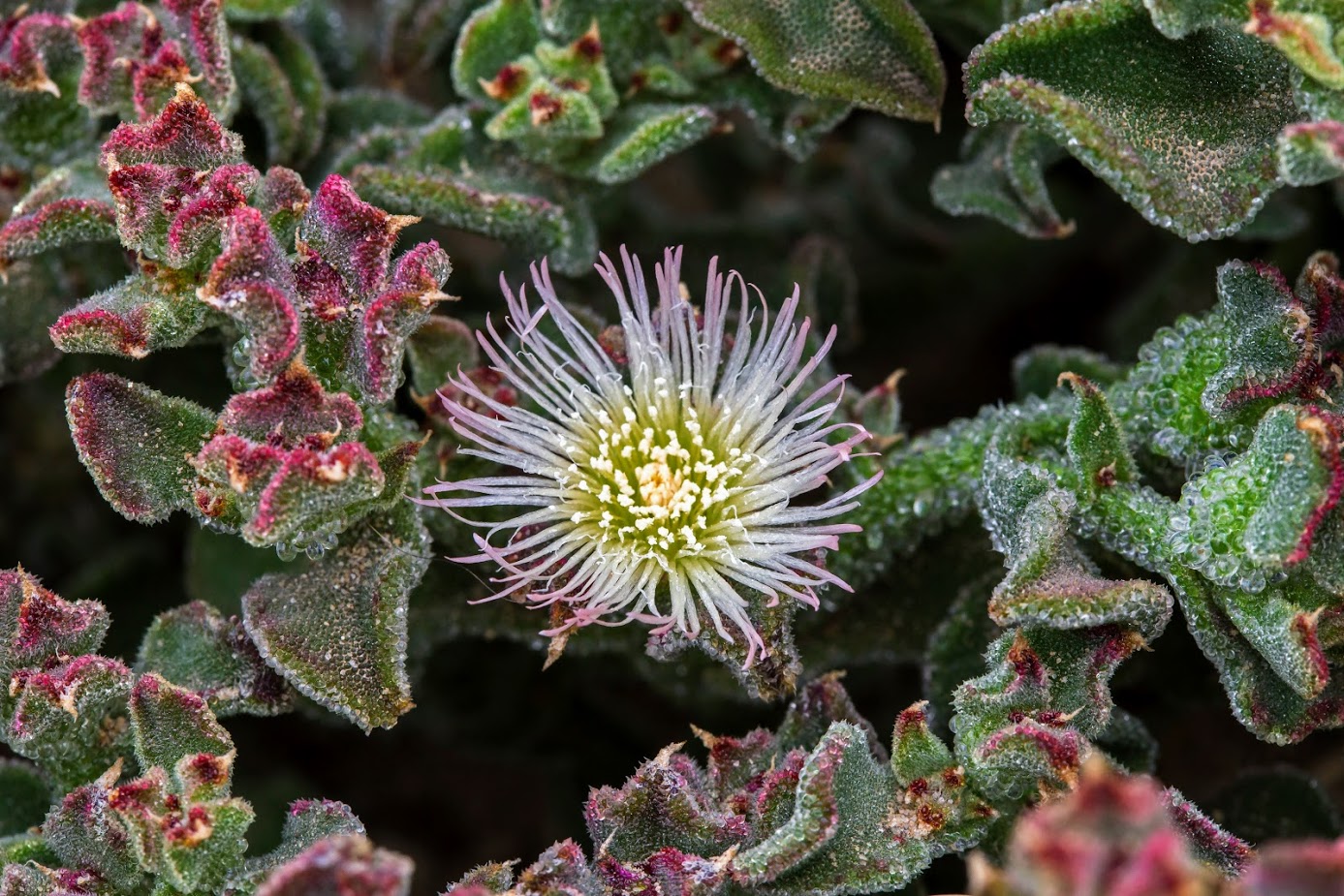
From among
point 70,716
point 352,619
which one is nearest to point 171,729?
point 70,716

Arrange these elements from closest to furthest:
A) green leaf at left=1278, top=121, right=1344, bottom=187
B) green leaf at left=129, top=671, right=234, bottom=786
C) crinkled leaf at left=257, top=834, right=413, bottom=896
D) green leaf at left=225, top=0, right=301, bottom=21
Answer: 1. crinkled leaf at left=257, top=834, right=413, bottom=896
2. green leaf at left=1278, top=121, right=1344, bottom=187
3. green leaf at left=129, top=671, right=234, bottom=786
4. green leaf at left=225, top=0, right=301, bottom=21

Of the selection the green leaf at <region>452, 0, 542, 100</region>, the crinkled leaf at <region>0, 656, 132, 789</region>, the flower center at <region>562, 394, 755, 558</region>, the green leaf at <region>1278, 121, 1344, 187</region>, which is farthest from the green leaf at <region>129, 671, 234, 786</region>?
the green leaf at <region>1278, 121, 1344, 187</region>

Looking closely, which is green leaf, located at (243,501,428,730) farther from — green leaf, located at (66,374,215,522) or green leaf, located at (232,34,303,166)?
green leaf, located at (232,34,303,166)

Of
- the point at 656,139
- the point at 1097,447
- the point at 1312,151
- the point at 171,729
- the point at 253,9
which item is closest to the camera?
the point at 1312,151

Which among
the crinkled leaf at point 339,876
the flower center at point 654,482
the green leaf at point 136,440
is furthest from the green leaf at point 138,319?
the crinkled leaf at point 339,876

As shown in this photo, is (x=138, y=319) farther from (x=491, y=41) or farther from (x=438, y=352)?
(x=491, y=41)

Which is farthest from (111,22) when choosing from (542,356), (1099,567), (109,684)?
(1099,567)
